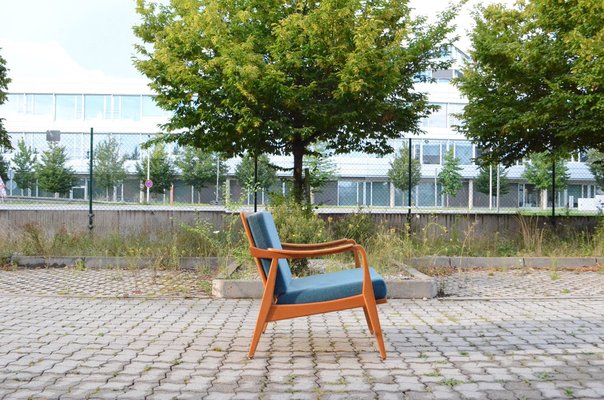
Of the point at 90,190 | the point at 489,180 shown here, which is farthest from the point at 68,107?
the point at 90,190

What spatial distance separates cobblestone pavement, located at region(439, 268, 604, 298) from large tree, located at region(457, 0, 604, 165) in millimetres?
3702

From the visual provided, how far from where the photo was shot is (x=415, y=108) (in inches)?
599

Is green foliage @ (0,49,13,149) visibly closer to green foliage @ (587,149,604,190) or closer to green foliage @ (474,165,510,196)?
green foliage @ (474,165,510,196)

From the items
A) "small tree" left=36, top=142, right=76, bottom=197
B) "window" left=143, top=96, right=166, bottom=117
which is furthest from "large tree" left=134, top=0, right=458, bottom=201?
"window" left=143, top=96, right=166, bottom=117

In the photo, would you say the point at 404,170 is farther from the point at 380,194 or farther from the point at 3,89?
the point at 3,89

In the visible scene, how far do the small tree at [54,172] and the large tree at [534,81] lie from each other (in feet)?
31.5

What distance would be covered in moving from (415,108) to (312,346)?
34.2ft

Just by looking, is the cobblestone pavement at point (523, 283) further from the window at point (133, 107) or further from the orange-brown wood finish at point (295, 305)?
the window at point (133, 107)

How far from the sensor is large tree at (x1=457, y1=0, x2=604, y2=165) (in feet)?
43.7

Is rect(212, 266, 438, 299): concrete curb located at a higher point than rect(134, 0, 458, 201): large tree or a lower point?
lower

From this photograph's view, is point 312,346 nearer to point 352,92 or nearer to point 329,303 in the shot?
point 329,303

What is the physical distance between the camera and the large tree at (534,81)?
43.7 feet

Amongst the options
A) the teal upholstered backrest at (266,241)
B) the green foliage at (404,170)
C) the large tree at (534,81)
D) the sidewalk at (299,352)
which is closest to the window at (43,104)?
the green foliage at (404,170)

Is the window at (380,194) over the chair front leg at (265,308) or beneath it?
over
